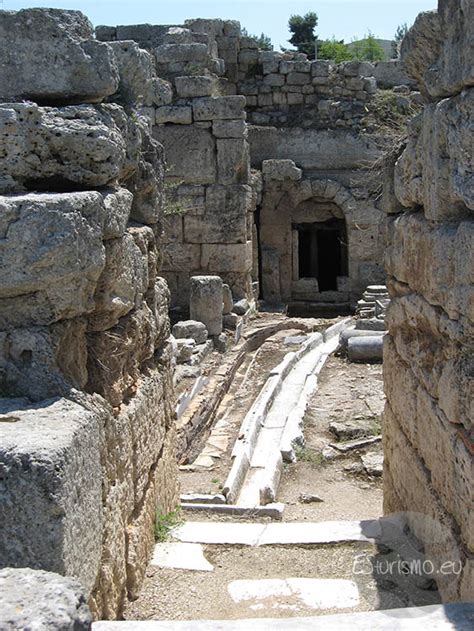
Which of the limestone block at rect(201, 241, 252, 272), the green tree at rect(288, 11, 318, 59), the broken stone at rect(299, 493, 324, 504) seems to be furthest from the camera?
the green tree at rect(288, 11, 318, 59)

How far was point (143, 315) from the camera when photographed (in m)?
4.33

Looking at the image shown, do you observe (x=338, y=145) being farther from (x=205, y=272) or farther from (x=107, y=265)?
(x=107, y=265)

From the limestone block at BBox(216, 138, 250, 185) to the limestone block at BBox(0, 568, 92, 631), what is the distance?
11.3 meters

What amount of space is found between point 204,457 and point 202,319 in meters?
4.00

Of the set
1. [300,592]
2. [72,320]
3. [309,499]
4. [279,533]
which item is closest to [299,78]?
[309,499]

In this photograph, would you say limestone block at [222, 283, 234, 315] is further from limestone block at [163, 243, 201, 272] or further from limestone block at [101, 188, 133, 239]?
limestone block at [101, 188, 133, 239]

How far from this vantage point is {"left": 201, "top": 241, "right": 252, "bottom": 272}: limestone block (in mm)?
13242

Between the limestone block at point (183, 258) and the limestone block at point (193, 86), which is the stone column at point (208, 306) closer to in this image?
the limestone block at point (183, 258)

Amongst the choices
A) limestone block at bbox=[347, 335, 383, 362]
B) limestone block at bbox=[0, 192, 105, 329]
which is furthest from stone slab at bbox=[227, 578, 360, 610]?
limestone block at bbox=[347, 335, 383, 362]

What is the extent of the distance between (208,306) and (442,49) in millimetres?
7992

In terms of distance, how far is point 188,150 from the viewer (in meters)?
13.0

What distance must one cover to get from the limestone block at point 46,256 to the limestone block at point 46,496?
497mm

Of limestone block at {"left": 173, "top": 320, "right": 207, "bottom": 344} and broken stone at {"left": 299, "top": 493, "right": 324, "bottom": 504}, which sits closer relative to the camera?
broken stone at {"left": 299, "top": 493, "right": 324, "bottom": 504}

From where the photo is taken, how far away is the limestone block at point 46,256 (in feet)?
9.88
